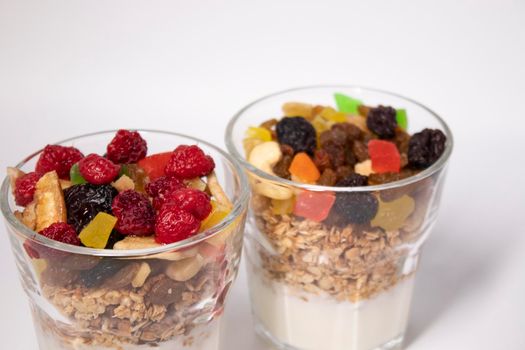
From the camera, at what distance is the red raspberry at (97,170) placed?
5.11ft

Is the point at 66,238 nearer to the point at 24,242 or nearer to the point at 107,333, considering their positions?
the point at 24,242

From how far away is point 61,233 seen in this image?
1.42m

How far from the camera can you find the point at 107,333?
4.75 feet

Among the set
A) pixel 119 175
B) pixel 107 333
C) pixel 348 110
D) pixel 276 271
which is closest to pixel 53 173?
pixel 119 175

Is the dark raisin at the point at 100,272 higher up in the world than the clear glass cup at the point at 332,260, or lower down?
higher up

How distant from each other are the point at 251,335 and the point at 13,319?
63 centimetres

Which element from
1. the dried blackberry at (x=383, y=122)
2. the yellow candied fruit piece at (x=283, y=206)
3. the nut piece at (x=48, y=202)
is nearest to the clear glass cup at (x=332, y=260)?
the yellow candied fruit piece at (x=283, y=206)

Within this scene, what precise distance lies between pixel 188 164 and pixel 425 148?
0.58m

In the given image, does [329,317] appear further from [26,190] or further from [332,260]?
[26,190]

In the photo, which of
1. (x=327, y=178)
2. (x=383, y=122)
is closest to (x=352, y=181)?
(x=327, y=178)

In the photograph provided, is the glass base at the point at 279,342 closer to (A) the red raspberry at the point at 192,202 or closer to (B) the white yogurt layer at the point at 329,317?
(B) the white yogurt layer at the point at 329,317

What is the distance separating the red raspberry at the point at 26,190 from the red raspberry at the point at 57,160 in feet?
0.17

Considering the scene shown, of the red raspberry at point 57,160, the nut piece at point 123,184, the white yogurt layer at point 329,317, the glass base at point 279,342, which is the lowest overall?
the glass base at point 279,342

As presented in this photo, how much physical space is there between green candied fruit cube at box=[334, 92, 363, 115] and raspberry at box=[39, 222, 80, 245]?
0.96 metres
